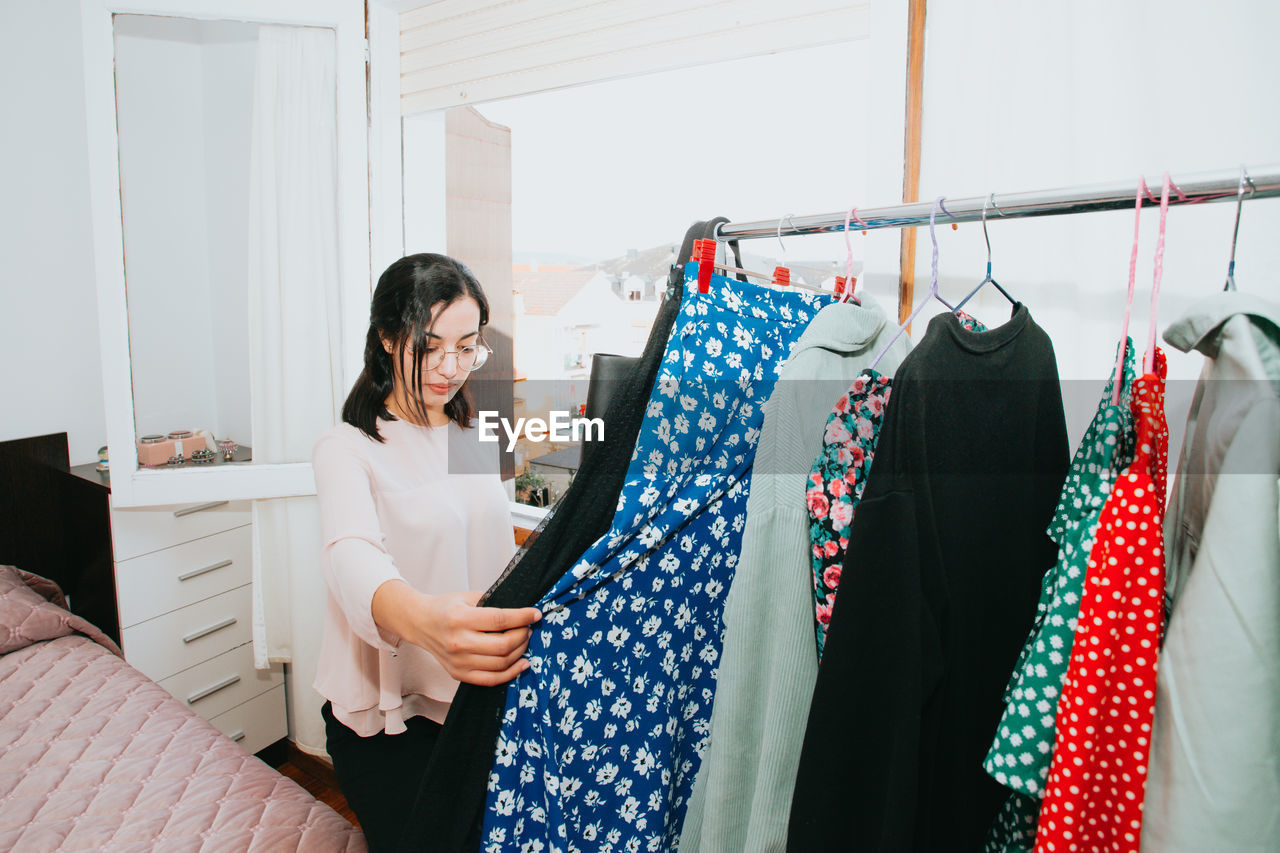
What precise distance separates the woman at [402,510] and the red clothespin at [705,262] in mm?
649

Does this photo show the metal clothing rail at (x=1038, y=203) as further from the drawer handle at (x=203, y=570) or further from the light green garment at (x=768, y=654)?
the drawer handle at (x=203, y=570)

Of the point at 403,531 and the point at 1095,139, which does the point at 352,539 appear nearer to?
the point at 403,531

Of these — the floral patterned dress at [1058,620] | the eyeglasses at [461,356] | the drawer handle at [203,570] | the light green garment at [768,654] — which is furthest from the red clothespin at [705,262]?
the drawer handle at [203,570]

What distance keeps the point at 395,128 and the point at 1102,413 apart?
76.9 inches

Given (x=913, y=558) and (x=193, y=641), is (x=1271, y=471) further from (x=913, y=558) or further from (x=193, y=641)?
(x=193, y=641)

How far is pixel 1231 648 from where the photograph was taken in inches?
18.1

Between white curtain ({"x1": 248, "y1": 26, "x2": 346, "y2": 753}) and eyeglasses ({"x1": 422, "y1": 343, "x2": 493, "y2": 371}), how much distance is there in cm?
77

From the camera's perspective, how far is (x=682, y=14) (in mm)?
1518

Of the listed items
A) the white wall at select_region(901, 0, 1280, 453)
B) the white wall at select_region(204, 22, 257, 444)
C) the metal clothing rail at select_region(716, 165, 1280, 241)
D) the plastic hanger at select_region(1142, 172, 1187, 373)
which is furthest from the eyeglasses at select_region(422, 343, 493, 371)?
the plastic hanger at select_region(1142, 172, 1187, 373)

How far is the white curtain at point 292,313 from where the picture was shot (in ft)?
6.09

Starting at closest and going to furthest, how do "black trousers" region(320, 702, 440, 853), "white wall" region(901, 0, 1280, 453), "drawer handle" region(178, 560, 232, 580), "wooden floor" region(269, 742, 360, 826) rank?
"white wall" region(901, 0, 1280, 453)
"black trousers" region(320, 702, 440, 853)
"drawer handle" region(178, 560, 232, 580)
"wooden floor" region(269, 742, 360, 826)

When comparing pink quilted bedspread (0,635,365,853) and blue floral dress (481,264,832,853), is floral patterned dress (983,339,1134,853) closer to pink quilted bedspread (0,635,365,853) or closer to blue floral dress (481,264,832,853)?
blue floral dress (481,264,832,853)

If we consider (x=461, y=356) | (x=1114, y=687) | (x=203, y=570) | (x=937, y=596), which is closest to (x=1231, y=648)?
(x=1114, y=687)

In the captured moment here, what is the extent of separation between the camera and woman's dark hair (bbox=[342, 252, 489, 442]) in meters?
1.27
